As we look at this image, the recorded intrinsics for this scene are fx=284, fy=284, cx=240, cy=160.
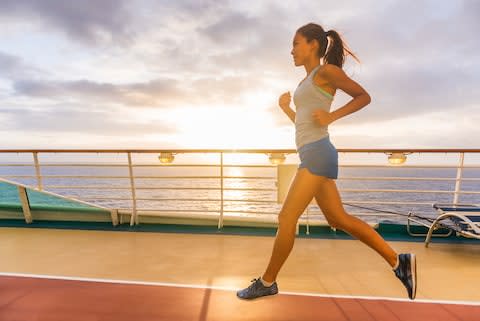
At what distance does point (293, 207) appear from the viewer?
58.6 inches

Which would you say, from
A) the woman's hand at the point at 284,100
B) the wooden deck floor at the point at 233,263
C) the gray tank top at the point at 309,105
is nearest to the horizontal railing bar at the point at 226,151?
the wooden deck floor at the point at 233,263

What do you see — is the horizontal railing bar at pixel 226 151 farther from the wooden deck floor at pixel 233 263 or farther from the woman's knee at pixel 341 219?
the woman's knee at pixel 341 219

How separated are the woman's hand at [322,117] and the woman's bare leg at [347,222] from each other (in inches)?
12.2

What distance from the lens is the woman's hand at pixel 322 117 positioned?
4.47 feet

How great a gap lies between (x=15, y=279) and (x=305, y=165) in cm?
197

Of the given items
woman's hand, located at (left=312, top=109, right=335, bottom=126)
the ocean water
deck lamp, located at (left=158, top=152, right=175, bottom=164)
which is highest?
woman's hand, located at (left=312, top=109, right=335, bottom=126)

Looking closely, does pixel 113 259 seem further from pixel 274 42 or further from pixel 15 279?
pixel 274 42

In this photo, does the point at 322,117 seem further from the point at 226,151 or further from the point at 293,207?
the point at 226,151

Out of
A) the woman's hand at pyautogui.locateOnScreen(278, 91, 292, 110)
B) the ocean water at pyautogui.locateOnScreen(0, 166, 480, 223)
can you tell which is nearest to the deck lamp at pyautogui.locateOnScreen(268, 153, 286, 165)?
the ocean water at pyautogui.locateOnScreen(0, 166, 480, 223)

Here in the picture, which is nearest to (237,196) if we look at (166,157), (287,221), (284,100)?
(166,157)

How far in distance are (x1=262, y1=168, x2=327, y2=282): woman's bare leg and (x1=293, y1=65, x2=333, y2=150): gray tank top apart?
0.60 feet

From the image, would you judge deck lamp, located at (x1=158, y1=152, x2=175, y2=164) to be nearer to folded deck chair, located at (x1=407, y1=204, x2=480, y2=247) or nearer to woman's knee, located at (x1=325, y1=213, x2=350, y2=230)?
woman's knee, located at (x1=325, y1=213, x2=350, y2=230)

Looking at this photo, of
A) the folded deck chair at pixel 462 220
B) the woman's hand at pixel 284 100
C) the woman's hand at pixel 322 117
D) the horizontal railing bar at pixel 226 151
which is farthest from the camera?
the horizontal railing bar at pixel 226 151

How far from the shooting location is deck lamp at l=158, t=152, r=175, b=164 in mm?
3268
